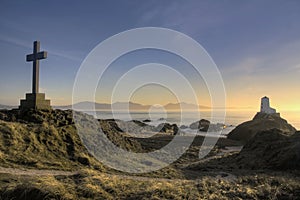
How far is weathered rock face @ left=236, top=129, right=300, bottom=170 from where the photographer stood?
16.2m

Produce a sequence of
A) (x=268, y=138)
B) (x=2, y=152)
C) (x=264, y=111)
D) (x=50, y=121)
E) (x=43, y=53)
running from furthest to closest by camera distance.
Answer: (x=264, y=111) → (x=268, y=138) → (x=43, y=53) → (x=50, y=121) → (x=2, y=152)

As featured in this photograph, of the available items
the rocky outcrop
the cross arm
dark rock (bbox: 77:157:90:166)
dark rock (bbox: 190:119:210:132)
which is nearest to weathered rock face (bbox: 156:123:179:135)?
dark rock (bbox: 190:119:210:132)

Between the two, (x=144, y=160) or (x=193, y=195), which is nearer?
(x=193, y=195)

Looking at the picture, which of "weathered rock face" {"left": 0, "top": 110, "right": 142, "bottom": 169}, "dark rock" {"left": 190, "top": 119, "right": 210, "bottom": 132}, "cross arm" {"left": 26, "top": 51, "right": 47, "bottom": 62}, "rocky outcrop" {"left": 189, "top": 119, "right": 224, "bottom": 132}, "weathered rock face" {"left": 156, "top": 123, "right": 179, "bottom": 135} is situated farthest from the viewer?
"dark rock" {"left": 190, "top": 119, "right": 210, "bottom": 132}

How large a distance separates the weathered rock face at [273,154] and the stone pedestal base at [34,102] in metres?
13.3

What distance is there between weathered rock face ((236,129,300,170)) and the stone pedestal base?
43.6 feet

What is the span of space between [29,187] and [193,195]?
4.01 metres

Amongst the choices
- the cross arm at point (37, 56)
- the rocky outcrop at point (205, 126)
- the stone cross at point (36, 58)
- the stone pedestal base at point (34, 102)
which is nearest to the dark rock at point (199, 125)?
the rocky outcrop at point (205, 126)

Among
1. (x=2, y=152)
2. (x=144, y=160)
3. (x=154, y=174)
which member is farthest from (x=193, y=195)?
(x=144, y=160)

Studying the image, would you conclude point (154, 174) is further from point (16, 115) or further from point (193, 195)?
point (16, 115)

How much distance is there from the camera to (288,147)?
59.2 ft

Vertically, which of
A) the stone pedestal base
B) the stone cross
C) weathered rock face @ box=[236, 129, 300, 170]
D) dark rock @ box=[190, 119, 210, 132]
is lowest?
weathered rock face @ box=[236, 129, 300, 170]

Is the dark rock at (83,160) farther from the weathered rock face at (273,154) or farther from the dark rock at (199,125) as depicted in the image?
the dark rock at (199,125)

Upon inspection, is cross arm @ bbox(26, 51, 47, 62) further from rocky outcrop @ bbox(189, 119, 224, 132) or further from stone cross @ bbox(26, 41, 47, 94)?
rocky outcrop @ bbox(189, 119, 224, 132)
